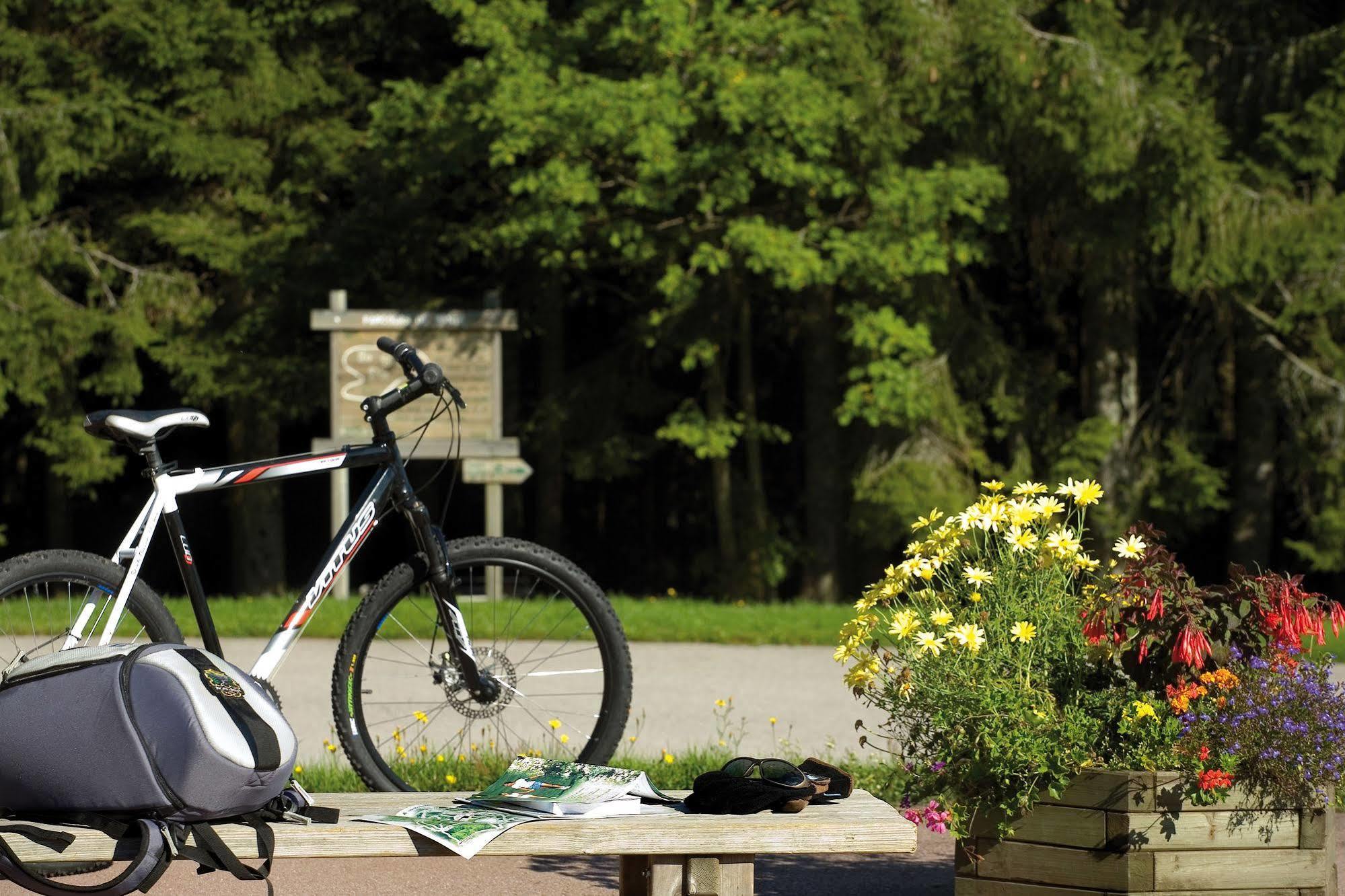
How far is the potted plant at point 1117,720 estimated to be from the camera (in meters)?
3.89

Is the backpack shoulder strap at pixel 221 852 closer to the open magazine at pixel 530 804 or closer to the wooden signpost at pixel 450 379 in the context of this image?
the open magazine at pixel 530 804

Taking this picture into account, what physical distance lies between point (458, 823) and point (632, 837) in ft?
1.17

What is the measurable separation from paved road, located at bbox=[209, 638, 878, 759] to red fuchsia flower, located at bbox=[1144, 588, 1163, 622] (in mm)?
2706

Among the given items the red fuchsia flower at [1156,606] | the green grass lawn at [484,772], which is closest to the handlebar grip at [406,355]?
the green grass lawn at [484,772]

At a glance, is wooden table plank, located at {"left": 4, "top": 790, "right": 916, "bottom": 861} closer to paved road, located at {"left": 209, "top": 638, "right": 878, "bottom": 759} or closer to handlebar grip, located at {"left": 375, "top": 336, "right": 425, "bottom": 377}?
handlebar grip, located at {"left": 375, "top": 336, "right": 425, "bottom": 377}

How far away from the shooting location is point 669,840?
134 inches

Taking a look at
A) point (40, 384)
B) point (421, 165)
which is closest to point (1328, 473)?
point (421, 165)

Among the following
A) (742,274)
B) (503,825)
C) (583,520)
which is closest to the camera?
(503,825)

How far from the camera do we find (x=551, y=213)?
15703mm

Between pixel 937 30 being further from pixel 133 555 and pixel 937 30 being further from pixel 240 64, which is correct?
pixel 133 555

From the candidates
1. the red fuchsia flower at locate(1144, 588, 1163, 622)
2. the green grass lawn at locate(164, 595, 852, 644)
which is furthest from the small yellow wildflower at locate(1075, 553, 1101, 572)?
the green grass lawn at locate(164, 595, 852, 644)

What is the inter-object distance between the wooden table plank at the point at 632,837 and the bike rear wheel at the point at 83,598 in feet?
4.84

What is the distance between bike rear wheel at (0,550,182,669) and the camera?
187 inches

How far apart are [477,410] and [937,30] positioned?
6.15 meters
